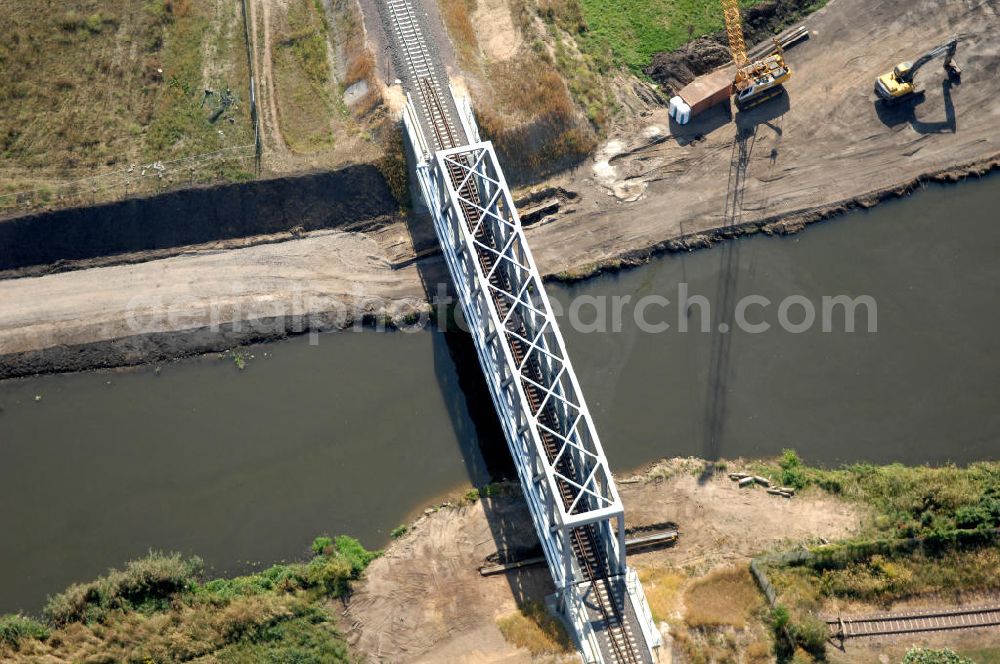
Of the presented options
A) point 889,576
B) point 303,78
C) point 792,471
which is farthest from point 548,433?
point 303,78

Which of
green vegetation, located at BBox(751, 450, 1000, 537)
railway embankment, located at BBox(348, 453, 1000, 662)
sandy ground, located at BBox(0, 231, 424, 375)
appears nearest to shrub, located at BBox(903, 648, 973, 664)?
railway embankment, located at BBox(348, 453, 1000, 662)

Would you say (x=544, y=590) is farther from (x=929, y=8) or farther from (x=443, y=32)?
(x=929, y=8)

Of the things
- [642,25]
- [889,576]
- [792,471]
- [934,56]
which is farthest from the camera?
[642,25]

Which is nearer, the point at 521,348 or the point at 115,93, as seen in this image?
the point at 521,348

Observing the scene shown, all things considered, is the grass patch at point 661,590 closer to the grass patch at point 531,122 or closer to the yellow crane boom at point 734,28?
the grass patch at point 531,122

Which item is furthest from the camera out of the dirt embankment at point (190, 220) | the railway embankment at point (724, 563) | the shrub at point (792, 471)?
the dirt embankment at point (190, 220)

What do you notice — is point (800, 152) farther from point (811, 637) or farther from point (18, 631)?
point (18, 631)

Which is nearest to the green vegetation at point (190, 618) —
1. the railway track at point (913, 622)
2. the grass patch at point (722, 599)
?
the grass patch at point (722, 599)
